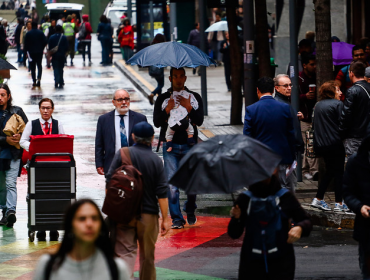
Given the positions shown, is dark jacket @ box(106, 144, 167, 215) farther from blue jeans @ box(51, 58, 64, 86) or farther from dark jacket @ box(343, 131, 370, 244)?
blue jeans @ box(51, 58, 64, 86)

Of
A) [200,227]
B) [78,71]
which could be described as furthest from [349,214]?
[78,71]

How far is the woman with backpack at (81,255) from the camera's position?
3.90 metres

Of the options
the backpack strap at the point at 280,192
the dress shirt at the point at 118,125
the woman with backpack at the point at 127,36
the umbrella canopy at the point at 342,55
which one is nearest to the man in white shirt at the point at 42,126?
the dress shirt at the point at 118,125

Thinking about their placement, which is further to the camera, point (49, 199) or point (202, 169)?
point (49, 199)

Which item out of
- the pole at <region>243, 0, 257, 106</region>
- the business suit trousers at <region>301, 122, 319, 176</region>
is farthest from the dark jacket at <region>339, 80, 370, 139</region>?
the pole at <region>243, 0, 257, 106</region>

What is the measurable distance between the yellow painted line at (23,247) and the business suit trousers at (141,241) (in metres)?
2.52

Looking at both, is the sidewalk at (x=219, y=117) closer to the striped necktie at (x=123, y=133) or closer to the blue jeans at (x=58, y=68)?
the blue jeans at (x=58, y=68)

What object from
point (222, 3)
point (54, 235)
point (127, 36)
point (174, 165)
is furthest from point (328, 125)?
point (127, 36)

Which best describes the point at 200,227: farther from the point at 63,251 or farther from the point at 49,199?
the point at 63,251

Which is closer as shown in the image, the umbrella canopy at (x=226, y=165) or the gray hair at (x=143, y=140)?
the umbrella canopy at (x=226, y=165)

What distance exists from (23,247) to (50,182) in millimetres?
802

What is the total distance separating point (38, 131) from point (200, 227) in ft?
7.59

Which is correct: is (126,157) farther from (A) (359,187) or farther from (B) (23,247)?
(B) (23,247)

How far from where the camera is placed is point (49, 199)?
9031 mm
